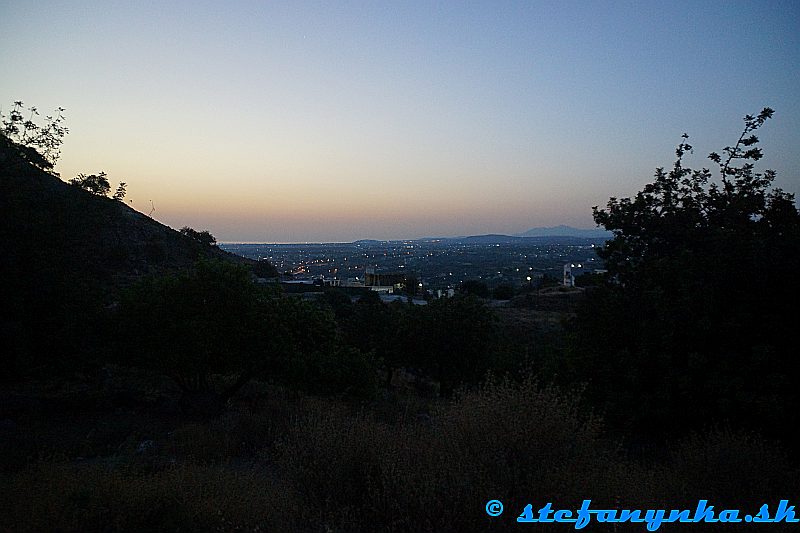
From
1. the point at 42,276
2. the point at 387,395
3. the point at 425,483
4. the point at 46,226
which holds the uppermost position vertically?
the point at 46,226

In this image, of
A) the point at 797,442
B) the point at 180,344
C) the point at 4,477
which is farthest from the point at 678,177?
the point at 4,477

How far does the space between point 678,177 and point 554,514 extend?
10.7 m

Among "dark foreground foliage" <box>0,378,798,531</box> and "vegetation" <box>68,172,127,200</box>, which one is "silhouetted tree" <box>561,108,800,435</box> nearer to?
"dark foreground foliage" <box>0,378,798,531</box>

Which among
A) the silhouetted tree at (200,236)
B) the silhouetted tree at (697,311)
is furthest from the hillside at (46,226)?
the silhouetted tree at (200,236)

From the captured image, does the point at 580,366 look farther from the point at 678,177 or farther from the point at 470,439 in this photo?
the point at 470,439

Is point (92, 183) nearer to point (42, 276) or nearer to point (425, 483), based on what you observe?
point (42, 276)

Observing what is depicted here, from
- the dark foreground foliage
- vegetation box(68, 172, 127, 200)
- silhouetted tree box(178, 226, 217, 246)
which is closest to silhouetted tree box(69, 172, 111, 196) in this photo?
vegetation box(68, 172, 127, 200)

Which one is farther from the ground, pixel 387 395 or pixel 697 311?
pixel 697 311

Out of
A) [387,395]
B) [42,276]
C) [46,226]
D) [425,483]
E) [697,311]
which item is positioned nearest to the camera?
[425,483]

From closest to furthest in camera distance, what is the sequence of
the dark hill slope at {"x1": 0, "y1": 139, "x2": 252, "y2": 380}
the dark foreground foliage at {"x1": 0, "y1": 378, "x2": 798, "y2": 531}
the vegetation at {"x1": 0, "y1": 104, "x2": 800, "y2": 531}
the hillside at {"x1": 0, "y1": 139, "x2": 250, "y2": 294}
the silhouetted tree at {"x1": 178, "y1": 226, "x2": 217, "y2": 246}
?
the dark foreground foliage at {"x1": 0, "y1": 378, "x2": 798, "y2": 531} → the vegetation at {"x1": 0, "y1": 104, "x2": 800, "y2": 531} → the dark hill slope at {"x1": 0, "y1": 139, "x2": 252, "y2": 380} → the hillside at {"x1": 0, "y1": 139, "x2": 250, "y2": 294} → the silhouetted tree at {"x1": 178, "y1": 226, "x2": 217, "y2": 246}

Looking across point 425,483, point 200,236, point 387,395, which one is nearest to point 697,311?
point 425,483

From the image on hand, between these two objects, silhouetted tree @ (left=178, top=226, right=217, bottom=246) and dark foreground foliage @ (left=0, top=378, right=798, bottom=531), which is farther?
silhouetted tree @ (left=178, top=226, right=217, bottom=246)

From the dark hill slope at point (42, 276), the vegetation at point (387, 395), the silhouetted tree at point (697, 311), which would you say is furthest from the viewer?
the dark hill slope at point (42, 276)

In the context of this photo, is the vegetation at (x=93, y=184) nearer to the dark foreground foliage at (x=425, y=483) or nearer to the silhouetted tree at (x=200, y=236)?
the dark foreground foliage at (x=425, y=483)
